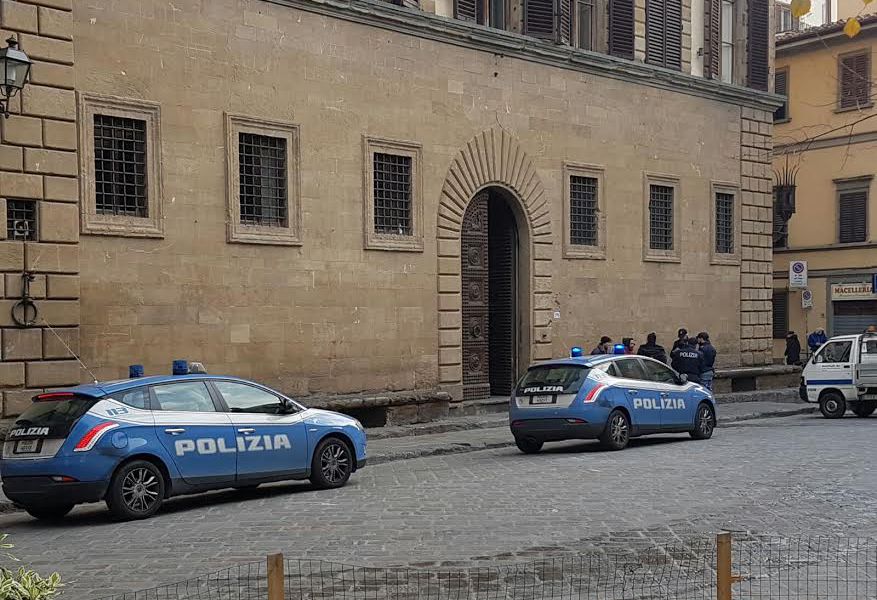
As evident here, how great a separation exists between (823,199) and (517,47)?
21136mm

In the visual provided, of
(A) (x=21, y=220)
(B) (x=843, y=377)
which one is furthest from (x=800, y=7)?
(B) (x=843, y=377)

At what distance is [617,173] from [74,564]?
62.5 ft

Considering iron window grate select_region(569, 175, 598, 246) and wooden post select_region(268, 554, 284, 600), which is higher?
iron window grate select_region(569, 175, 598, 246)

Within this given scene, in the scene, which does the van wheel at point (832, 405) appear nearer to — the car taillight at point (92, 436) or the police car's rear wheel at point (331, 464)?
the police car's rear wheel at point (331, 464)

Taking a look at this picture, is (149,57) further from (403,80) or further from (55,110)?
(403,80)

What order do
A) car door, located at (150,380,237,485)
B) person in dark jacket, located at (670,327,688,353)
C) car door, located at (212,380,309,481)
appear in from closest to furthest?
car door, located at (150,380,237,485), car door, located at (212,380,309,481), person in dark jacket, located at (670,327,688,353)

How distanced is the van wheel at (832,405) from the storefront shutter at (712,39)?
29.8 ft

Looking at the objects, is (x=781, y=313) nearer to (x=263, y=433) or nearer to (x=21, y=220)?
(x=21, y=220)

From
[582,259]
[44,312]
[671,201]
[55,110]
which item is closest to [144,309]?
[44,312]

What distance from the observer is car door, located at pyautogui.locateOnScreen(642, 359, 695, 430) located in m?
18.6

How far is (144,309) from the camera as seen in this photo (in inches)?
717

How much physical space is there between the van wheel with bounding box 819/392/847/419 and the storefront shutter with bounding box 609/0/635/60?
871 cm

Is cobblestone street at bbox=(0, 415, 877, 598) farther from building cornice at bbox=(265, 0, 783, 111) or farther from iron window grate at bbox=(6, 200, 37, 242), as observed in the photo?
building cornice at bbox=(265, 0, 783, 111)

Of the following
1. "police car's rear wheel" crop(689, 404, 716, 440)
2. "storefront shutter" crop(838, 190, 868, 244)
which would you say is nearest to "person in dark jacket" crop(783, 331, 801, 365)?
"storefront shutter" crop(838, 190, 868, 244)
